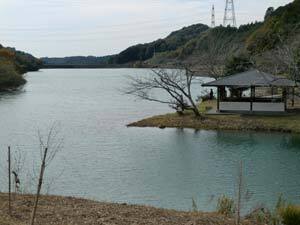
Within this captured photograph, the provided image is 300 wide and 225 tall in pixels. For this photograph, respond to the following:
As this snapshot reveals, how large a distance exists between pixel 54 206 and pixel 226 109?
81.6 ft

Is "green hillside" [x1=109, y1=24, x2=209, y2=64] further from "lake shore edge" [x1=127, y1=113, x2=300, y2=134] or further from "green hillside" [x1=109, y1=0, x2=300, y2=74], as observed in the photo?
"lake shore edge" [x1=127, y1=113, x2=300, y2=134]

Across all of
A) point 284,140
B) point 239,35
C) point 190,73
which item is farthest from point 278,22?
point 284,140

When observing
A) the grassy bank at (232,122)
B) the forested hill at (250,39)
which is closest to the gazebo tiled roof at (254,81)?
the grassy bank at (232,122)

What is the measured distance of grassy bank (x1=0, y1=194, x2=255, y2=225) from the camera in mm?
9188

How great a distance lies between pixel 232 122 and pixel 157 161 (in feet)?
33.1

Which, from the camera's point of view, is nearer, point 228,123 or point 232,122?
point 228,123

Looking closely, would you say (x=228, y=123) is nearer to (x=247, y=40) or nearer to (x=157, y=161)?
(x=157, y=161)

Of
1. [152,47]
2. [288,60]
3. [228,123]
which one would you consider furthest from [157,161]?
[152,47]

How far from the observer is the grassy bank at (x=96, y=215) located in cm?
919

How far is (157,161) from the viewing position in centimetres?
2167

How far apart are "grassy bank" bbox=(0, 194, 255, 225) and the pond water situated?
3715mm

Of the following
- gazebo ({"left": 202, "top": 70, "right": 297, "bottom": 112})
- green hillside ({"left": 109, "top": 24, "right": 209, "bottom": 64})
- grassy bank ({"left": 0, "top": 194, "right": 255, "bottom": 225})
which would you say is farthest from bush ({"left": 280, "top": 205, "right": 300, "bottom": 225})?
green hillside ({"left": 109, "top": 24, "right": 209, "bottom": 64})

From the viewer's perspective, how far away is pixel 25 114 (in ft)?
132

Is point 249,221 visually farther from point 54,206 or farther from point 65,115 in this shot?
point 65,115
